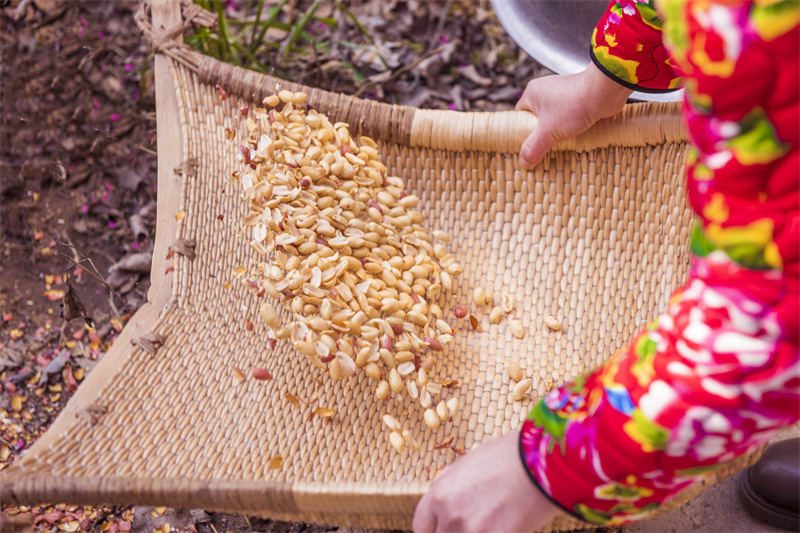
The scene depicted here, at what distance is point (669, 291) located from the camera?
0.98 meters

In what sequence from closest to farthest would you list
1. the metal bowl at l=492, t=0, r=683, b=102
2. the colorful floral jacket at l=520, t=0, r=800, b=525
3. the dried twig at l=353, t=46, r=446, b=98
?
the colorful floral jacket at l=520, t=0, r=800, b=525
the metal bowl at l=492, t=0, r=683, b=102
the dried twig at l=353, t=46, r=446, b=98

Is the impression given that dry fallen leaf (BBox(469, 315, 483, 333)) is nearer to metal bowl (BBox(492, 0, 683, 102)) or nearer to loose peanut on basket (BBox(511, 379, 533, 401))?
loose peanut on basket (BBox(511, 379, 533, 401))

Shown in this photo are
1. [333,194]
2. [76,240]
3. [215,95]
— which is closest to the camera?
[333,194]

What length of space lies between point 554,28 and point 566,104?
1.32ft

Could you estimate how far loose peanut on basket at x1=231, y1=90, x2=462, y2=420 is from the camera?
840mm

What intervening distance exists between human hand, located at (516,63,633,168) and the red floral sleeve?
32 mm

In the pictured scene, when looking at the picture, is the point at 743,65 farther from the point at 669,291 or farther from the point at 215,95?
the point at 215,95

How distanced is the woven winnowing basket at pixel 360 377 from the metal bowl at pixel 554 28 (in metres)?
0.27

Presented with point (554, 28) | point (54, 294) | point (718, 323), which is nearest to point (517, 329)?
point (718, 323)

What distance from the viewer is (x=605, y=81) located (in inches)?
34.4

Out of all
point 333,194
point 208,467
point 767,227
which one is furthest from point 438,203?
point 767,227

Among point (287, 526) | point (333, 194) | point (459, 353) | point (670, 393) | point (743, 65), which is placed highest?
point (743, 65)

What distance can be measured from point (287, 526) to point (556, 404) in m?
0.67

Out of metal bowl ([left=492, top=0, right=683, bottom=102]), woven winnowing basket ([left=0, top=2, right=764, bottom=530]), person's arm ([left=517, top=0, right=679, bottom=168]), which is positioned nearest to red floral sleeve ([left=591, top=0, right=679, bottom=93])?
person's arm ([left=517, top=0, right=679, bottom=168])
